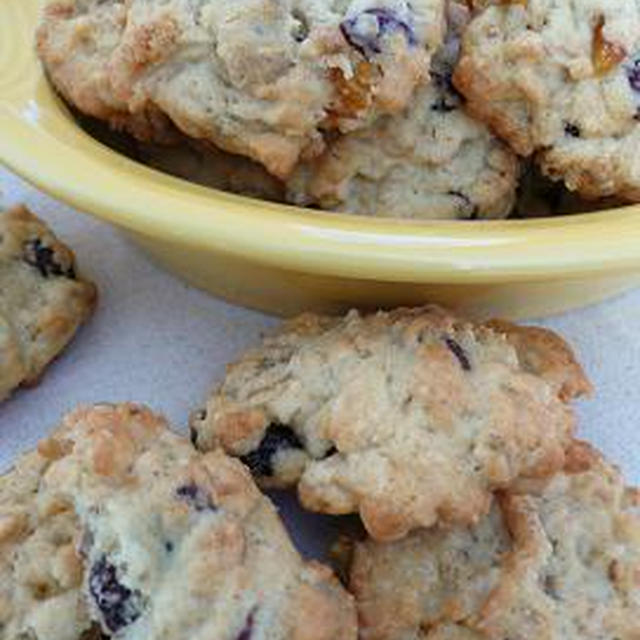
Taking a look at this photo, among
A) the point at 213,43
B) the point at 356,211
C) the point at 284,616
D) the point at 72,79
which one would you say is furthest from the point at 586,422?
the point at 72,79

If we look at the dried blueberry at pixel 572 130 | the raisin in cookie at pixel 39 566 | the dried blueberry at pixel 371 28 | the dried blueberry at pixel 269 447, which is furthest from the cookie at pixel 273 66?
the raisin in cookie at pixel 39 566

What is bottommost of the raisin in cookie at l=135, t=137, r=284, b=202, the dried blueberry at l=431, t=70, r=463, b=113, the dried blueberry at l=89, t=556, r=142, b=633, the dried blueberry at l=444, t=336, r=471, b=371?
the dried blueberry at l=89, t=556, r=142, b=633

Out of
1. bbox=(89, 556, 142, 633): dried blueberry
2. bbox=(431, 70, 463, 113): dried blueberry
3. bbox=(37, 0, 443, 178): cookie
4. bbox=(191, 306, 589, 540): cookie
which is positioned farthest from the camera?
bbox=(431, 70, 463, 113): dried blueberry

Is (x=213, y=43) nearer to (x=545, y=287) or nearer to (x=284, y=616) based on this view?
(x=545, y=287)

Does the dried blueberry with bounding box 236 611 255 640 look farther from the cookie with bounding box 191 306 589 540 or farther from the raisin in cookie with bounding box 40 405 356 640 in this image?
the cookie with bounding box 191 306 589 540

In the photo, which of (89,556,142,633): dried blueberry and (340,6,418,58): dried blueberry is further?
(340,6,418,58): dried blueberry

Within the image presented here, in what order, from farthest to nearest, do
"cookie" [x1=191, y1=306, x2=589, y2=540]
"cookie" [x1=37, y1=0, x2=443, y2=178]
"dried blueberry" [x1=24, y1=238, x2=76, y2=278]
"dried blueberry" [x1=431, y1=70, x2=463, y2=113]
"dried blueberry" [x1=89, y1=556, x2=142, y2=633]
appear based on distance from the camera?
"dried blueberry" [x1=24, y1=238, x2=76, y2=278] → "dried blueberry" [x1=431, y1=70, x2=463, y2=113] → "cookie" [x1=37, y1=0, x2=443, y2=178] → "cookie" [x1=191, y1=306, x2=589, y2=540] → "dried blueberry" [x1=89, y1=556, x2=142, y2=633]

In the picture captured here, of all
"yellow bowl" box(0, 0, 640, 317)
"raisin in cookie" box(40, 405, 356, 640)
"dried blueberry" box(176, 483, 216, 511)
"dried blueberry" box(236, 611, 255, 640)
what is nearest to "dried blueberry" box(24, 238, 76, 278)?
"yellow bowl" box(0, 0, 640, 317)

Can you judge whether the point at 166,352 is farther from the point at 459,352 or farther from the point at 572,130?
the point at 572,130
